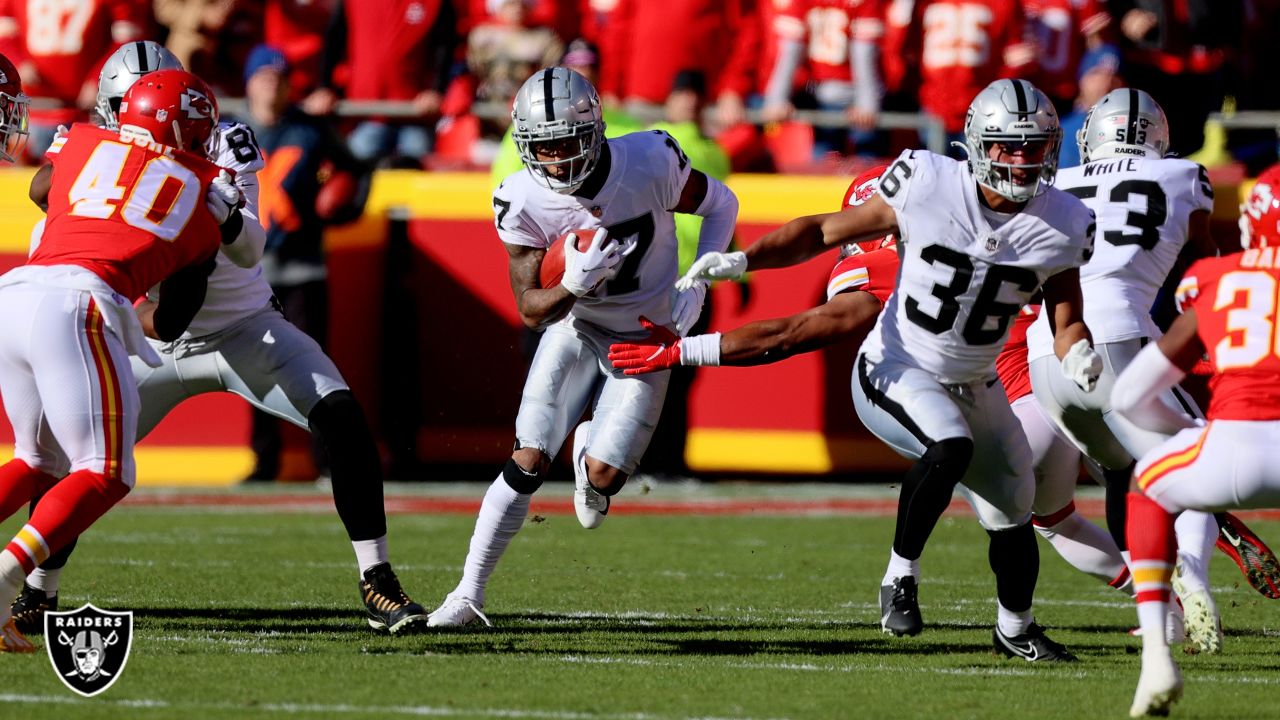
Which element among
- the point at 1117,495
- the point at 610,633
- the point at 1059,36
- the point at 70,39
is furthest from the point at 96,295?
the point at 1059,36

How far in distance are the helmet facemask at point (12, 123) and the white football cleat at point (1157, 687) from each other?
3805 millimetres

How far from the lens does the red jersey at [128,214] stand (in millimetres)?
5230

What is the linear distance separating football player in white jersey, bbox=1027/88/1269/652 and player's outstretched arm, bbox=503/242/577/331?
61.3 inches

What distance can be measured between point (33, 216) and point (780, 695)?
271 inches

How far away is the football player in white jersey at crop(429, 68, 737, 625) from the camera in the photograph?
5.89m

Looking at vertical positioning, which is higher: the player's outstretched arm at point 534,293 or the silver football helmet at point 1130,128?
the silver football helmet at point 1130,128

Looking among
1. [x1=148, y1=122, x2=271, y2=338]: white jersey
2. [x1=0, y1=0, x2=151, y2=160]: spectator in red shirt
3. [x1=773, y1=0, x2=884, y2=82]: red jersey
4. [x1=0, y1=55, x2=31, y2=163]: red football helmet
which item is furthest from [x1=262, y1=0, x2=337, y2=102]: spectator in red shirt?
[x1=148, y1=122, x2=271, y2=338]: white jersey

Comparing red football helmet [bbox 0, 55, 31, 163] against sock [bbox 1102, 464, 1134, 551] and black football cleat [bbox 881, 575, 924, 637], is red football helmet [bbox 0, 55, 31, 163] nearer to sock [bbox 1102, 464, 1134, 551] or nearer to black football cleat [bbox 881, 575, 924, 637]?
black football cleat [bbox 881, 575, 924, 637]

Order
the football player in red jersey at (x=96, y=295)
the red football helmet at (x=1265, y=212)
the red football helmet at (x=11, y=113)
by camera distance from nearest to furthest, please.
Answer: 1. the red football helmet at (x=1265, y=212)
2. the football player in red jersey at (x=96, y=295)
3. the red football helmet at (x=11, y=113)

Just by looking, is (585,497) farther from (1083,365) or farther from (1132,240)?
(1132,240)

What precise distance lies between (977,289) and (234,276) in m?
2.25

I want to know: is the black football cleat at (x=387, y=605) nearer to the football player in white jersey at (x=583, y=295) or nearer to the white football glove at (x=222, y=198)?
the football player in white jersey at (x=583, y=295)

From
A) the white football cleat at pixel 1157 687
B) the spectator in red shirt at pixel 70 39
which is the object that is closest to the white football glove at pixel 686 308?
the white football cleat at pixel 1157 687

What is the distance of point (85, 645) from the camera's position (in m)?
4.70
